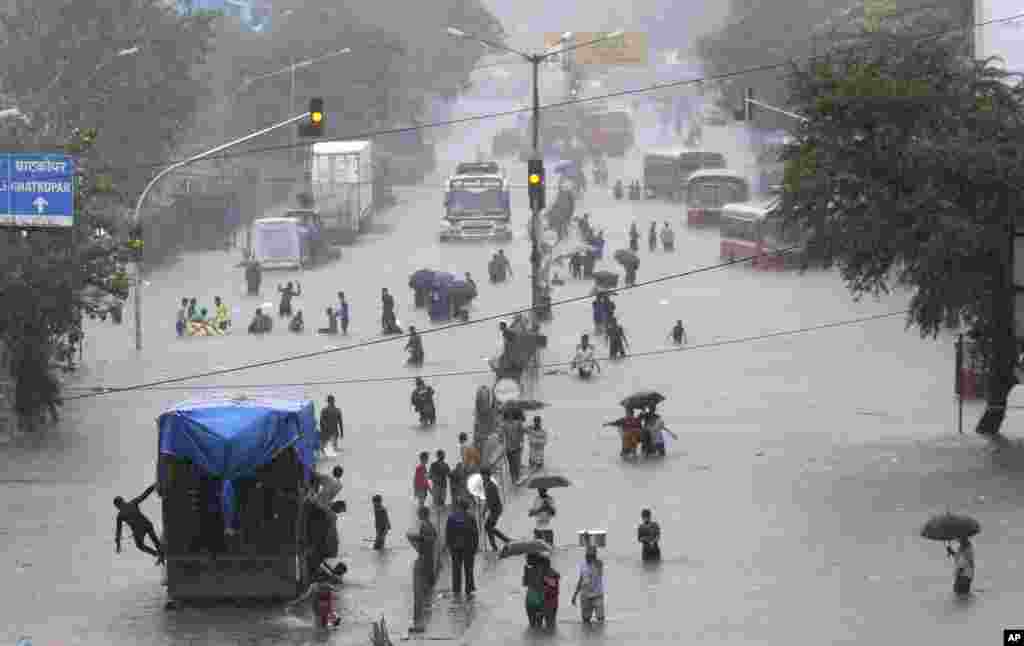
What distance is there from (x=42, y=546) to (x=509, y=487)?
804 centimetres

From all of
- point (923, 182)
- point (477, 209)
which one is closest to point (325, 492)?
point (923, 182)

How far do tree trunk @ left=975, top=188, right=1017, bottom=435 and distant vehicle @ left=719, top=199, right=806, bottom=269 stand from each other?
97.8ft

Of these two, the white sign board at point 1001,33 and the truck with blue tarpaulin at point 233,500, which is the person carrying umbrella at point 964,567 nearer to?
the truck with blue tarpaulin at point 233,500

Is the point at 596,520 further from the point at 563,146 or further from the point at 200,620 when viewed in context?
the point at 563,146

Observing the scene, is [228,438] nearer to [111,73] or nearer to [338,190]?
[111,73]

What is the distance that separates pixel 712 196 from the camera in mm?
82812

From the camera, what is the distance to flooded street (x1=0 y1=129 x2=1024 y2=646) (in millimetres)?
25609

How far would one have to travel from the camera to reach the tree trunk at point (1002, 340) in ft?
126

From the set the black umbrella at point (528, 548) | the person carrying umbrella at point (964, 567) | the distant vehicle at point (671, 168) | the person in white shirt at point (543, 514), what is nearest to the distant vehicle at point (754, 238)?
the distant vehicle at point (671, 168)

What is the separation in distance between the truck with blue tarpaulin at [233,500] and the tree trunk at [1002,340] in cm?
1669

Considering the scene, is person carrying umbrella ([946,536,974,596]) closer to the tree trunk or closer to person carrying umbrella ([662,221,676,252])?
the tree trunk

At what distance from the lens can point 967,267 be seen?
128 feet

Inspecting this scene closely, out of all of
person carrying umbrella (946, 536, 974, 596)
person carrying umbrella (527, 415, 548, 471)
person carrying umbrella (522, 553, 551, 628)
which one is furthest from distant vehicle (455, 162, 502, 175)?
person carrying umbrella (522, 553, 551, 628)

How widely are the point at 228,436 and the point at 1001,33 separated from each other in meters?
42.6
